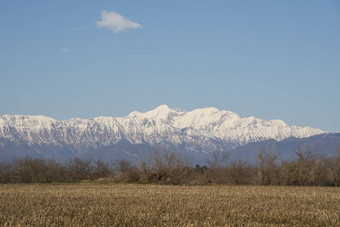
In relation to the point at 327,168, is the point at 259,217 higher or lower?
lower

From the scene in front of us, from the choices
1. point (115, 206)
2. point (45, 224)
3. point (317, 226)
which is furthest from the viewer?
point (115, 206)

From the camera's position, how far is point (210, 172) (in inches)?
2325

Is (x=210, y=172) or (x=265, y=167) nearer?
(x=265, y=167)

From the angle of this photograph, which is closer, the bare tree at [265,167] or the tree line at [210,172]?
the tree line at [210,172]

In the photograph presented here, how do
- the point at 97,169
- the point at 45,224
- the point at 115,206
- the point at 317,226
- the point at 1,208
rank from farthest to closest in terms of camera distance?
the point at 97,169 < the point at 115,206 < the point at 1,208 < the point at 317,226 < the point at 45,224

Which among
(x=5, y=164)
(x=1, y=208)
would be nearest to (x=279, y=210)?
(x=1, y=208)

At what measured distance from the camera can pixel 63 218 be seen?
17297mm

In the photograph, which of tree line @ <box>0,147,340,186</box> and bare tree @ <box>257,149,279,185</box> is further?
bare tree @ <box>257,149,279,185</box>

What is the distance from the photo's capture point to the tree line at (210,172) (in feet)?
161

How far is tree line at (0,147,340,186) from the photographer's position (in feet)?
161

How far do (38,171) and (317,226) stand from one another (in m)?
44.3

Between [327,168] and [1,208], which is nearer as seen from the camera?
[1,208]

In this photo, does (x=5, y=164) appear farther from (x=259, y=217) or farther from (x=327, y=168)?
(x=259, y=217)

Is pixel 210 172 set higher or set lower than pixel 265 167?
lower
